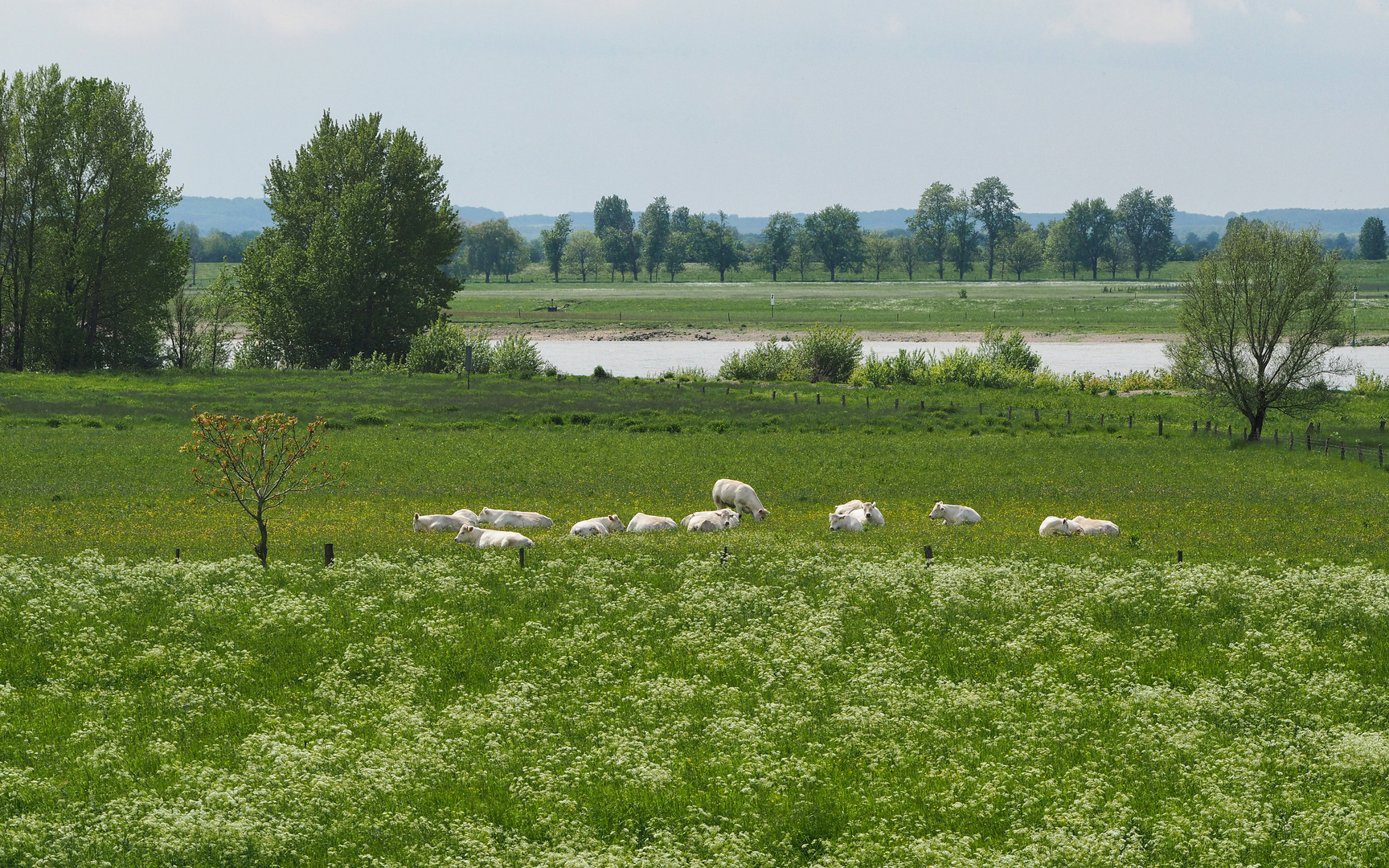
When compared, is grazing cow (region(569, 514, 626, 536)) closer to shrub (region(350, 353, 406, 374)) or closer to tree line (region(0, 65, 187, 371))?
shrub (region(350, 353, 406, 374))

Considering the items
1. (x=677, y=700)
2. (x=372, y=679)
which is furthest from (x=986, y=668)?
(x=372, y=679)

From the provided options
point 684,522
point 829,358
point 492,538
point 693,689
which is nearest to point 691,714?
point 693,689

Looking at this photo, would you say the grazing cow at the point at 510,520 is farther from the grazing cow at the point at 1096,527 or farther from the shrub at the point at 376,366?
the shrub at the point at 376,366

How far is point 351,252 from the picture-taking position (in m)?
90.9

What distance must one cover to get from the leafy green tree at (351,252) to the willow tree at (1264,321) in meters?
59.4

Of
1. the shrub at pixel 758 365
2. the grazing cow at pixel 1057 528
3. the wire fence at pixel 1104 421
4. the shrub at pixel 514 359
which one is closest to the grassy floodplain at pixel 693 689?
the grazing cow at pixel 1057 528

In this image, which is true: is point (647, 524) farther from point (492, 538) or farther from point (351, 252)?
point (351, 252)

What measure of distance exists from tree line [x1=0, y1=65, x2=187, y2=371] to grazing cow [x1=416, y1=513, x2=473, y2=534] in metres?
61.6

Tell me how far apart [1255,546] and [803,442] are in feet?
80.1

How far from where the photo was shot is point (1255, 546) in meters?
29.4

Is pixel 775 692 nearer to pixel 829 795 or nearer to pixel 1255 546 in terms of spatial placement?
Answer: pixel 829 795

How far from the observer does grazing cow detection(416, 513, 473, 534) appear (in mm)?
32188

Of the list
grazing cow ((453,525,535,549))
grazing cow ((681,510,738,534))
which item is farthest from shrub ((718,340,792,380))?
grazing cow ((453,525,535,549))

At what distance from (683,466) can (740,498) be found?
948 cm
